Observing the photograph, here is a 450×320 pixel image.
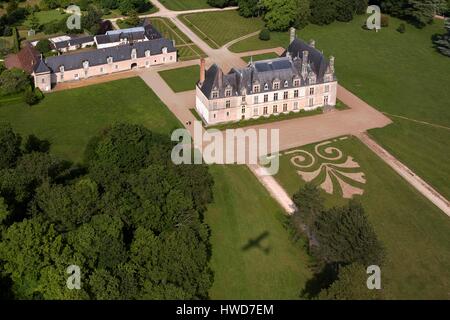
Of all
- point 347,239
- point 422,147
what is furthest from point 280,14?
point 347,239

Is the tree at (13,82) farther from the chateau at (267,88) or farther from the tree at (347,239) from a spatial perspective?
the tree at (347,239)

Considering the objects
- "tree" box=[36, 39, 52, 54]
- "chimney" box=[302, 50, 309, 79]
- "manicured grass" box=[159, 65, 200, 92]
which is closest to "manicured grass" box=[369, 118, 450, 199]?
"chimney" box=[302, 50, 309, 79]

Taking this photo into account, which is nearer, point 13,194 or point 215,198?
point 13,194

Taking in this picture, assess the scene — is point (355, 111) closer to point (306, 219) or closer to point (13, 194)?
point (306, 219)

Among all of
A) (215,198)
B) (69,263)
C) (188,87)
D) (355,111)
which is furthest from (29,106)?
(355,111)
